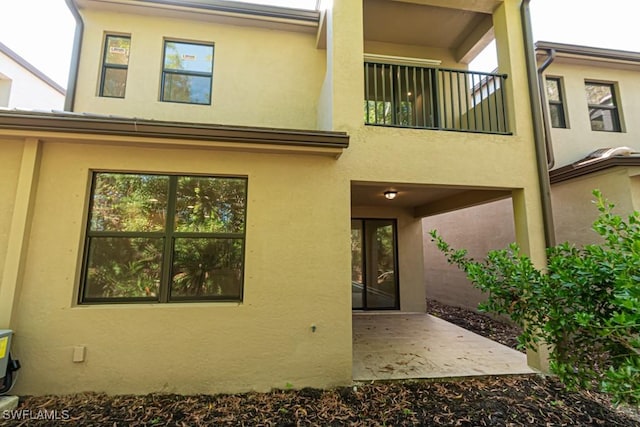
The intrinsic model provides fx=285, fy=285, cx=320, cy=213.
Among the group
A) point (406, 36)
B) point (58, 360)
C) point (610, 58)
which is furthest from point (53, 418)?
point (610, 58)

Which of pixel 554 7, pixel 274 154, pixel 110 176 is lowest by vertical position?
pixel 110 176

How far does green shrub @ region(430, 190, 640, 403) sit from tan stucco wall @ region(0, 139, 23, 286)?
548 cm

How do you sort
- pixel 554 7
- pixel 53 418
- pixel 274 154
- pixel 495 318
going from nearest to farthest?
pixel 53 418
pixel 274 154
pixel 554 7
pixel 495 318

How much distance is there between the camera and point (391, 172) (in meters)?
4.36

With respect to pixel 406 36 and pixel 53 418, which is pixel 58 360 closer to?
pixel 53 418

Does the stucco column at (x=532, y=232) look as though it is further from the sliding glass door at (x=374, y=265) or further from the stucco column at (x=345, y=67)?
the sliding glass door at (x=374, y=265)

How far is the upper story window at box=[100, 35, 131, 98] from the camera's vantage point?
546 cm

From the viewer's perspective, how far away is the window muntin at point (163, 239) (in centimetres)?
377

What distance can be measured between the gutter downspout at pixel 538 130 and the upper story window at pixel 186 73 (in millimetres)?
5838

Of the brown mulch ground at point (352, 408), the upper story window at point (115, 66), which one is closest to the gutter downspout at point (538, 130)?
the brown mulch ground at point (352, 408)

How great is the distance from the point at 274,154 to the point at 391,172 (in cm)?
178

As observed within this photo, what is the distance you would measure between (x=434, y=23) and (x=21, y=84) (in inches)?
471

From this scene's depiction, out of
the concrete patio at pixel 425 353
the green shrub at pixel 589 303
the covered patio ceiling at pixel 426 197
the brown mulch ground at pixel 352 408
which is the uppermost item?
the covered patio ceiling at pixel 426 197

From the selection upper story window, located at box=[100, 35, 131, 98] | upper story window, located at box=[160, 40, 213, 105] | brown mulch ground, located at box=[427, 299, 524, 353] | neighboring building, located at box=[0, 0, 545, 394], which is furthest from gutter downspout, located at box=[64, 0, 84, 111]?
brown mulch ground, located at box=[427, 299, 524, 353]
